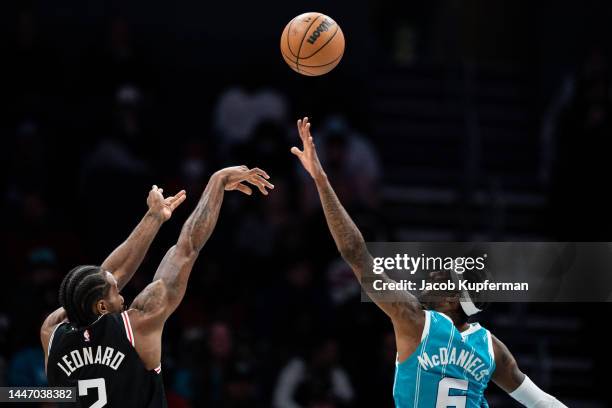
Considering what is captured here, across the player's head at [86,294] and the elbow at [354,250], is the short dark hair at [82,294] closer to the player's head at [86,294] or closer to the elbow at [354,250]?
the player's head at [86,294]

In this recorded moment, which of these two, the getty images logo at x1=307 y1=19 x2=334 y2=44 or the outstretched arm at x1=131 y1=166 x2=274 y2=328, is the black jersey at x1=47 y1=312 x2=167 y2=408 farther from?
the getty images logo at x1=307 y1=19 x2=334 y2=44

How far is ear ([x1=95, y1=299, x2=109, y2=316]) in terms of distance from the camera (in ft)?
21.8

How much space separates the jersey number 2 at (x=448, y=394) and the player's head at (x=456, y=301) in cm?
43

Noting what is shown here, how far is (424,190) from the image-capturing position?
16.0m

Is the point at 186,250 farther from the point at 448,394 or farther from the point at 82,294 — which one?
the point at 448,394

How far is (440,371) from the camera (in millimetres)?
6965

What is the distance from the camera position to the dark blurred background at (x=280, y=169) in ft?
40.5

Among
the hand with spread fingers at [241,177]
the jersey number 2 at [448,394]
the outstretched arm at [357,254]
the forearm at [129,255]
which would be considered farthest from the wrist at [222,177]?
the jersey number 2 at [448,394]

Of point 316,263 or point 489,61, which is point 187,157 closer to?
point 316,263

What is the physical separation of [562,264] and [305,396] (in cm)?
326

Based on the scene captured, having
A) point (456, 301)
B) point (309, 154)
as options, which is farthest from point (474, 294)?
point (309, 154)

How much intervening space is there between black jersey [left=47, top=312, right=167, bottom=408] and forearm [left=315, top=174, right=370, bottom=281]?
4.58ft

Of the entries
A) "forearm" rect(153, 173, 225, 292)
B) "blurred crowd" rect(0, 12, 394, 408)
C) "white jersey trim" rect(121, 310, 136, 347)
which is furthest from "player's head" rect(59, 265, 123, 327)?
"blurred crowd" rect(0, 12, 394, 408)

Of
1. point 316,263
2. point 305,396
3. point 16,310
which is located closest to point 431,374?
point 305,396
